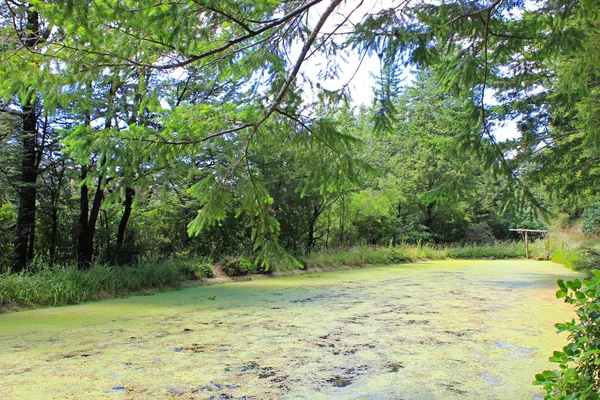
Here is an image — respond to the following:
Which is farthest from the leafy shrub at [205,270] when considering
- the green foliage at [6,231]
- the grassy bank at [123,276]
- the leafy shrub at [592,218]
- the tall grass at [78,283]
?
the leafy shrub at [592,218]

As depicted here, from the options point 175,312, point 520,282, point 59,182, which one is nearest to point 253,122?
point 175,312

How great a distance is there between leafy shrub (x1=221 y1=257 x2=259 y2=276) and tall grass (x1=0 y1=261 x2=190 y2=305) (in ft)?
3.89

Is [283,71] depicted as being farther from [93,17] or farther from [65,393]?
[65,393]

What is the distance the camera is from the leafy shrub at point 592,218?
13578mm

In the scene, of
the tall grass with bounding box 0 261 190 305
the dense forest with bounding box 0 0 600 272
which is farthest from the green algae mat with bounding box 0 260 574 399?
the dense forest with bounding box 0 0 600 272

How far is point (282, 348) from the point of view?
9.54ft

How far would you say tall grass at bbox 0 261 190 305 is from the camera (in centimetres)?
464

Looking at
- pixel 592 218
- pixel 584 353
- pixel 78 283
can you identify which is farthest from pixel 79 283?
pixel 592 218

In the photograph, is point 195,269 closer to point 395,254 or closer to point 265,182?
point 265,182

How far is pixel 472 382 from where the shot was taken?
2250 millimetres

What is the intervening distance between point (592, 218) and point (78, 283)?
51.4ft

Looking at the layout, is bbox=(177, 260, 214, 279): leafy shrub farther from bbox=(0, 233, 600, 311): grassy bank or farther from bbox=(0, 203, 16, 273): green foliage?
bbox=(0, 203, 16, 273): green foliage

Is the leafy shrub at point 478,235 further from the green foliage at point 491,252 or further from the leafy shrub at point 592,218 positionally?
the leafy shrub at point 592,218

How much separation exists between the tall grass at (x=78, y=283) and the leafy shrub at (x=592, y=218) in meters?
13.9
